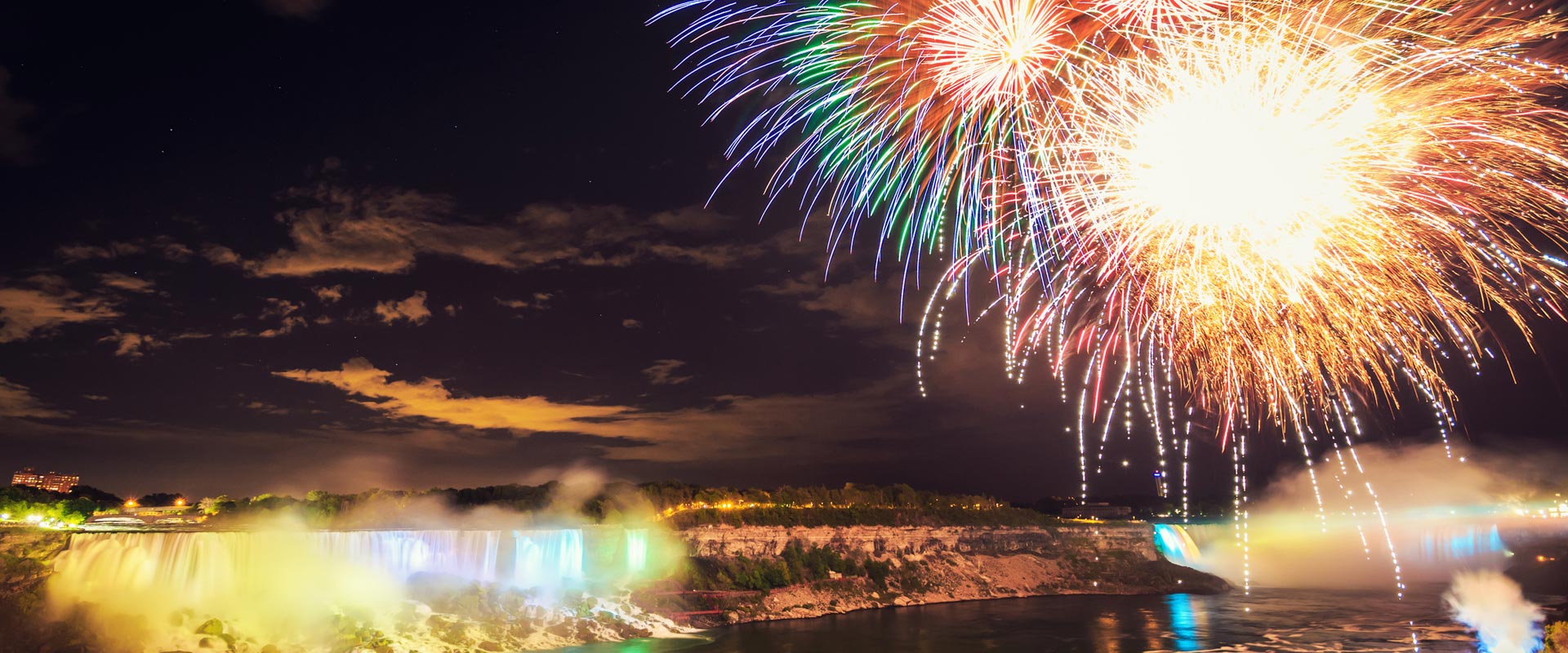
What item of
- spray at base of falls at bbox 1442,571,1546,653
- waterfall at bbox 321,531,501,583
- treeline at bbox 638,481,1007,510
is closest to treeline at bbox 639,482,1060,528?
treeline at bbox 638,481,1007,510

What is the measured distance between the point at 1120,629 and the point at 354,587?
34.7 meters

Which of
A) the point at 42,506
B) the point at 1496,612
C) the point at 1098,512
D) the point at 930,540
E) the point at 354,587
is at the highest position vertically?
the point at 42,506

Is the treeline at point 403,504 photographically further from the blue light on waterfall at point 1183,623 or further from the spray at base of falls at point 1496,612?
the spray at base of falls at point 1496,612

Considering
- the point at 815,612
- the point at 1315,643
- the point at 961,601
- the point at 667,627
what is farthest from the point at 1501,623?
the point at 667,627

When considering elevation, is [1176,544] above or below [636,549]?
below

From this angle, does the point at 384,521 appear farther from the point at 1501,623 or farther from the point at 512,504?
the point at 1501,623

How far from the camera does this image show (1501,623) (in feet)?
120

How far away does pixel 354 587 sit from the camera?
3628cm

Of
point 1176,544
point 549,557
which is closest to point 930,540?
point 549,557

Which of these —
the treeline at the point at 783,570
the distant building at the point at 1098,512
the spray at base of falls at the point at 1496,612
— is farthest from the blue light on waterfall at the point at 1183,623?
the distant building at the point at 1098,512

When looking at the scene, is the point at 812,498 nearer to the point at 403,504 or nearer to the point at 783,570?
the point at 783,570

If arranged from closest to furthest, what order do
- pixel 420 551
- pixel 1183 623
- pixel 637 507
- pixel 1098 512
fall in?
pixel 420 551, pixel 1183 623, pixel 637 507, pixel 1098 512

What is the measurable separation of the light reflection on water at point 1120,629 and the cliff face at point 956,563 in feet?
8.49

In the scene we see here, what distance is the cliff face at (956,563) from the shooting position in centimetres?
4988
